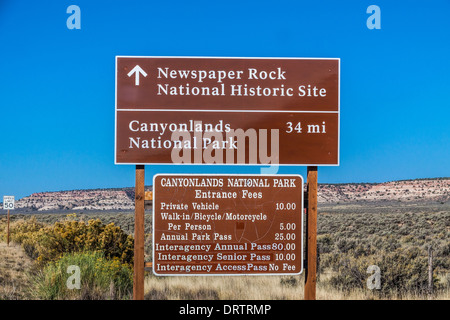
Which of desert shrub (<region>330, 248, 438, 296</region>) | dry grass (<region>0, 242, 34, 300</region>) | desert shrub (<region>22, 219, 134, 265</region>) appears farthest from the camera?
desert shrub (<region>22, 219, 134, 265</region>)

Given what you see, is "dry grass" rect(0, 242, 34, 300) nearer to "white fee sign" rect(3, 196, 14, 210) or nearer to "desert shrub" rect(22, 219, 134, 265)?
"desert shrub" rect(22, 219, 134, 265)

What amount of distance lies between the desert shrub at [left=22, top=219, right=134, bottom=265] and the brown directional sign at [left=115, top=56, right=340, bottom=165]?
4572 mm

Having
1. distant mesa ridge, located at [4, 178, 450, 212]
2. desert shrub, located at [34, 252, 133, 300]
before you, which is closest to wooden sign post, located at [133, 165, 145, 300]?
desert shrub, located at [34, 252, 133, 300]

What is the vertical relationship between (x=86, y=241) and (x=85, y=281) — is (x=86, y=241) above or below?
above

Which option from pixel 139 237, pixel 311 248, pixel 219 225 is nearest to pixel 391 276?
pixel 311 248

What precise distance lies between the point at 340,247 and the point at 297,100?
1220cm

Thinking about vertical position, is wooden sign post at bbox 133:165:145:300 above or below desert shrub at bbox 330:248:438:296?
above

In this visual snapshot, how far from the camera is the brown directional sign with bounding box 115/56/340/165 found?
6.54 metres

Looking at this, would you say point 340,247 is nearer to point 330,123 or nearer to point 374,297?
point 374,297

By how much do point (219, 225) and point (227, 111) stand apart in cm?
168

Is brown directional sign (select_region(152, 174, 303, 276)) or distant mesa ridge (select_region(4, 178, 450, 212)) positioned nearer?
brown directional sign (select_region(152, 174, 303, 276))

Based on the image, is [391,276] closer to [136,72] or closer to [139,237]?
[139,237]

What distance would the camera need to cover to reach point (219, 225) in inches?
259

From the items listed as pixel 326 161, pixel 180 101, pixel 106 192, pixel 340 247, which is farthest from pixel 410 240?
pixel 106 192
